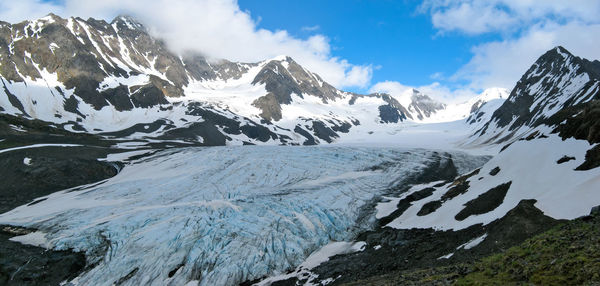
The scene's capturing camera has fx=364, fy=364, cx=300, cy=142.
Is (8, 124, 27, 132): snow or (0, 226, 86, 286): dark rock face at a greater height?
(8, 124, 27, 132): snow

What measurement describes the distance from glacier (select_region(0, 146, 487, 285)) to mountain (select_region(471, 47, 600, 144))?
58.9 metres

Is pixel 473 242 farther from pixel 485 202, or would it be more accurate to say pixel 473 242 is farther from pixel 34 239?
pixel 34 239

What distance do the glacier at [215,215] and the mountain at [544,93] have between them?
58.9 metres

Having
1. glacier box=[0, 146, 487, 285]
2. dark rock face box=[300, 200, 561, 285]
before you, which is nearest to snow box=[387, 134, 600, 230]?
dark rock face box=[300, 200, 561, 285]

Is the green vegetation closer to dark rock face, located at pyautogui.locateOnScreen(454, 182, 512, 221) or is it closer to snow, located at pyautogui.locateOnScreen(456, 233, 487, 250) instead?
snow, located at pyautogui.locateOnScreen(456, 233, 487, 250)

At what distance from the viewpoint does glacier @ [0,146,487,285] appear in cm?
3159

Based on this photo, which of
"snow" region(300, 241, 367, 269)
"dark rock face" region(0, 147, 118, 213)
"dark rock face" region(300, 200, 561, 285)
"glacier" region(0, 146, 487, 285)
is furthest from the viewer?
"dark rock face" region(0, 147, 118, 213)

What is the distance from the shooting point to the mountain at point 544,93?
3781 inches

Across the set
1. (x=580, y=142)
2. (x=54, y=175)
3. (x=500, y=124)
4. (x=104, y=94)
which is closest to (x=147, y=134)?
(x=104, y=94)

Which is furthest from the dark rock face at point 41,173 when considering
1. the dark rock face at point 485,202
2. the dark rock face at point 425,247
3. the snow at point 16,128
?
the dark rock face at point 485,202

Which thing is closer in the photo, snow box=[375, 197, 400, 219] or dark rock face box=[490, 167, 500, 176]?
dark rock face box=[490, 167, 500, 176]

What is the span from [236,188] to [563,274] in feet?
135

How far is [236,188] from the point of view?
49.4m

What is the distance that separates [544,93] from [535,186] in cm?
11961
